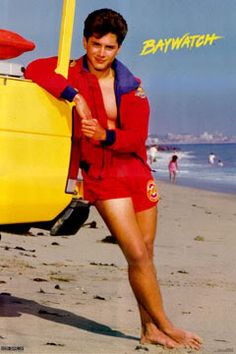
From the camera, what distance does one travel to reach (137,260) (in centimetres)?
456

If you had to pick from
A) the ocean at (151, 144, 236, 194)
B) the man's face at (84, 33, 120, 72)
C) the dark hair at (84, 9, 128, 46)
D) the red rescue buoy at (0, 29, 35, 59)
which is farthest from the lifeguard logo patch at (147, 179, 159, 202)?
the ocean at (151, 144, 236, 194)

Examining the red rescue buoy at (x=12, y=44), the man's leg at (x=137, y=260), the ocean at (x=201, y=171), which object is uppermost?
the ocean at (x=201, y=171)

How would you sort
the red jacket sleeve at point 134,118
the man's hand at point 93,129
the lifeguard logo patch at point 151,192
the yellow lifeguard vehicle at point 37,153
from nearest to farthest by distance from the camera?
the yellow lifeguard vehicle at point 37,153
the man's hand at point 93,129
the red jacket sleeve at point 134,118
the lifeguard logo patch at point 151,192

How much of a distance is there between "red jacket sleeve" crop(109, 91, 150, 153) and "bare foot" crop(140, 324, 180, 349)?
33.2 inches

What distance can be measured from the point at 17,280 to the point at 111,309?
833mm

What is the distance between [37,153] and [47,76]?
0.34 meters

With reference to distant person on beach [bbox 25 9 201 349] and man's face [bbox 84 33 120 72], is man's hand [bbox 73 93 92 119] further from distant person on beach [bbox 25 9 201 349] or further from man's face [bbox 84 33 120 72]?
man's face [bbox 84 33 120 72]

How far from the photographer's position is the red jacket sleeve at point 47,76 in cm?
435

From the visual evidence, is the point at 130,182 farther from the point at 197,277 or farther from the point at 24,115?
the point at 197,277

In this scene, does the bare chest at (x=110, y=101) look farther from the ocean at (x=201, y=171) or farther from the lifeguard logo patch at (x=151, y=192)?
the ocean at (x=201, y=171)

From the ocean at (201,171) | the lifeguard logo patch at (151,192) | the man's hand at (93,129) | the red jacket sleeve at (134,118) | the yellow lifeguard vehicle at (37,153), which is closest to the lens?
the yellow lifeguard vehicle at (37,153)

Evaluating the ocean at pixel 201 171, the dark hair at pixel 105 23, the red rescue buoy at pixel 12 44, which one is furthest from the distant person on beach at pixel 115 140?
the ocean at pixel 201 171

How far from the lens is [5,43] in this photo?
13.9 ft

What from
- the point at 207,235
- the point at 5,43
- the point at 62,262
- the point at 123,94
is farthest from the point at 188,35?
the point at 207,235
